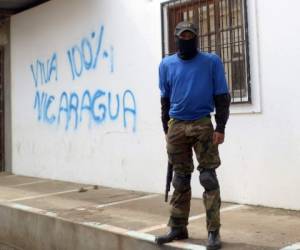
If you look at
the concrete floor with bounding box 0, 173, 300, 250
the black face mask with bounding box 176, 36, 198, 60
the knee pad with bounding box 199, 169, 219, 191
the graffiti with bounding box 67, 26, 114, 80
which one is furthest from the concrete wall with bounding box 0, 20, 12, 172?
the knee pad with bounding box 199, 169, 219, 191

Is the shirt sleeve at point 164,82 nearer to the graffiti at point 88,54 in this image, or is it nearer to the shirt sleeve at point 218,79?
the shirt sleeve at point 218,79

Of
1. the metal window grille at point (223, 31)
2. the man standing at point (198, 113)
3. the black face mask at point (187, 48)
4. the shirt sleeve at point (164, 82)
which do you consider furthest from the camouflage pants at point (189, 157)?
the metal window grille at point (223, 31)

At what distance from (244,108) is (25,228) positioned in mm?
3033

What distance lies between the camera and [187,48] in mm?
4375

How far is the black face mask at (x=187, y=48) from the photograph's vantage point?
436 cm

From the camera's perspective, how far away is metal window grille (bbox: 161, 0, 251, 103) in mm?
6191

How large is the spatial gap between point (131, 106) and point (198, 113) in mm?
3336

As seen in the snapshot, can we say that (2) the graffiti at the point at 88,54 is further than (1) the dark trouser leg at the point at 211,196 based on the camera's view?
Yes

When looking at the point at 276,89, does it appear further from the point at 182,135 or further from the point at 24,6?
the point at 24,6

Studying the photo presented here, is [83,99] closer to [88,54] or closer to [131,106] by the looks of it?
[88,54]

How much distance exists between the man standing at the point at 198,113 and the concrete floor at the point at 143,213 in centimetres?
51

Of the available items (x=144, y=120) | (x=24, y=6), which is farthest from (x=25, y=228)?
(x=24, y=6)

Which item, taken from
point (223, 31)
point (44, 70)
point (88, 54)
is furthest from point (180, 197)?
point (44, 70)

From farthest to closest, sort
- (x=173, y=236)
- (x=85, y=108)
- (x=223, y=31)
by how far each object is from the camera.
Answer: (x=85, y=108) < (x=223, y=31) < (x=173, y=236)
